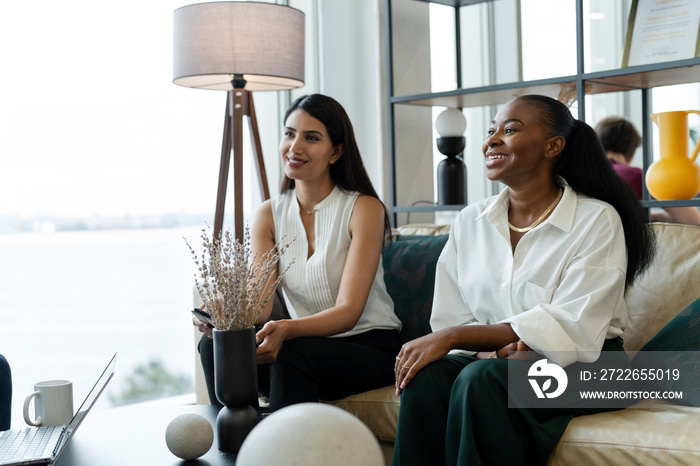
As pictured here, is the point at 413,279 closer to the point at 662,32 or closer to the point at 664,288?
the point at 664,288

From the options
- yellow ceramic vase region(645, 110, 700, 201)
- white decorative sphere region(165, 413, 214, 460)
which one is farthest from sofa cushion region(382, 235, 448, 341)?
white decorative sphere region(165, 413, 214, 460)

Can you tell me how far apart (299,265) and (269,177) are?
1.38 metres

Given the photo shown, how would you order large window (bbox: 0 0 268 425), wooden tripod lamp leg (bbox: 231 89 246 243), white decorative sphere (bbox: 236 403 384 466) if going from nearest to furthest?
1. white decorative sphere (bbox: 236 403 384 466)
2. wooden tripod lamp leg (bbox: 231 89 246 243)
3. large window (bbox: 0 0 268 425)

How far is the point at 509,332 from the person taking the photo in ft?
6.15

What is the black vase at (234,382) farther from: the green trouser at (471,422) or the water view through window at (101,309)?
the water view through window at (101,309)

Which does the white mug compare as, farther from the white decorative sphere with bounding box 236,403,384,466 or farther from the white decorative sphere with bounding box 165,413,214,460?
the white decorative sphere with bounding box 236,403,384,466

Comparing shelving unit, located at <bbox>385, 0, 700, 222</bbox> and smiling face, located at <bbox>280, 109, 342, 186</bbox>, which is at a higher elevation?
shelving unit, located at <bbox>385, 0, 700, 222</bbox>

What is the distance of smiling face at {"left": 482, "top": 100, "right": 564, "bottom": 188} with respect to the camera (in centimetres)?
202

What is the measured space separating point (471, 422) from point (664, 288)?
822 millimetres

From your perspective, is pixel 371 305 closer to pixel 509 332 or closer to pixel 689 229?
pixel 509 332

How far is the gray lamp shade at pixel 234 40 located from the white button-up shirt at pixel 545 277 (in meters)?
1.08

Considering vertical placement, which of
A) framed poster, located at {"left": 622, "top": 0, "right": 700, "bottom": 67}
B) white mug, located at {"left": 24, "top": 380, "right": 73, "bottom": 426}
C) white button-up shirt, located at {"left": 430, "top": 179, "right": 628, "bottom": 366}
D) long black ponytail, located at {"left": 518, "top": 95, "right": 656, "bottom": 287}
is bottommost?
white mug, located at {"left": 24, "top": 380, "right": 73, "bottom": 426}

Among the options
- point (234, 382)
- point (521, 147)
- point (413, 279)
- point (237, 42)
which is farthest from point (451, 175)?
point (234, 382)

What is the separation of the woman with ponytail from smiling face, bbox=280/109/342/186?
528 mm
